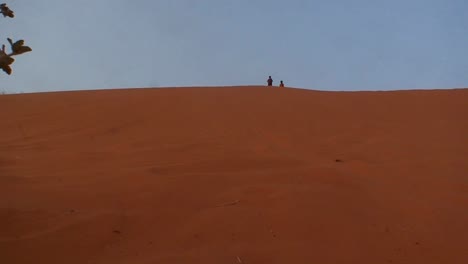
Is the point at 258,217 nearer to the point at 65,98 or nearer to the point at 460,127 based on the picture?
the point at 460,127

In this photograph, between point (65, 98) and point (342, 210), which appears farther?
point (65, 98)

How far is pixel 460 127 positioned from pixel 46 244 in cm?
670

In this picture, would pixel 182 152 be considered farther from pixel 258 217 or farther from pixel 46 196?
pixel 258 217

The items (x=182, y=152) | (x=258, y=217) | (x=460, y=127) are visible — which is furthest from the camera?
(x=460, y=127)

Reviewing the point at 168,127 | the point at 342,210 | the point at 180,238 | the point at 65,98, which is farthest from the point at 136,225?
the point at 65,98

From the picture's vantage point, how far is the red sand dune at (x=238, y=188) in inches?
138

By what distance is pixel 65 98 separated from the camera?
12.6 meters

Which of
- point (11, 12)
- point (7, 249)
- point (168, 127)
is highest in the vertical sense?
point (11, 12)

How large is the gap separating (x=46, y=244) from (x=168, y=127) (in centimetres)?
535

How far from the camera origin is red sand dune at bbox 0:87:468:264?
138 inches

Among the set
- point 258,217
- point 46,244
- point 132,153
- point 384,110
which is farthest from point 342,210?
point 384,110

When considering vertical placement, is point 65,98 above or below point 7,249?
above

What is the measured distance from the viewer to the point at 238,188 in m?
4.76

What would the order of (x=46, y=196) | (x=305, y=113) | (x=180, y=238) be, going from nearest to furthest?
1. (x=180, y=238)
2. (x=46, y=196)
3. (x=305, y=113)
